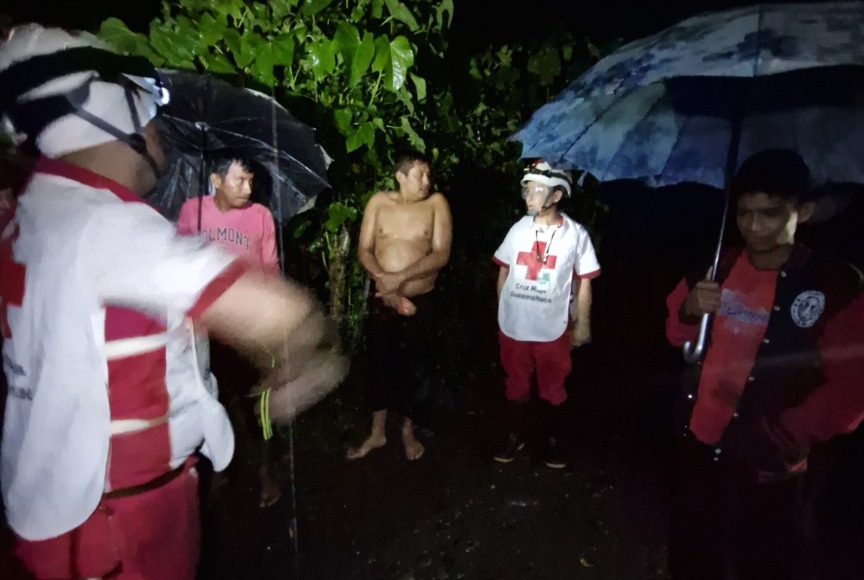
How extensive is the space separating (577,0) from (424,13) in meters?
2.19

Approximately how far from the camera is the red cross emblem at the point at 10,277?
1.63 metres

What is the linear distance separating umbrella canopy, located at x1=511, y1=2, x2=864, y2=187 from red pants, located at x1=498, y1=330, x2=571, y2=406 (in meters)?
1.16

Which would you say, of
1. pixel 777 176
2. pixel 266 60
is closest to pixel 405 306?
pixel 266 60

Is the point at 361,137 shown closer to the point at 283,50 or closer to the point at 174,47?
the point at 283,50

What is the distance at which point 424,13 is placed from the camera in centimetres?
428

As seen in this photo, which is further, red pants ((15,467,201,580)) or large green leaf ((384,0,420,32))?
large green leaf ((384,0,420,32))

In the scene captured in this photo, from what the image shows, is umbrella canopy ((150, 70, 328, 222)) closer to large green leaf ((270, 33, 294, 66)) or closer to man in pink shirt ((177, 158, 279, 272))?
man in pink shirt ((177, 158, 279, 272))

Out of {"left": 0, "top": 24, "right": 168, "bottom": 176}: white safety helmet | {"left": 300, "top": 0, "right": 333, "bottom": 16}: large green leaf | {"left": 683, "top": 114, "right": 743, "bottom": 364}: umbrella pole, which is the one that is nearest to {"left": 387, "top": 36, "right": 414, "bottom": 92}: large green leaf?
{"left": 300, "top": 0, "right": 333, "bottom": 16}: large green leaf

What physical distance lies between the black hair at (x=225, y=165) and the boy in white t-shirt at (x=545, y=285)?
160 cm

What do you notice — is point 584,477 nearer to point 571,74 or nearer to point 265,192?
point 265,192

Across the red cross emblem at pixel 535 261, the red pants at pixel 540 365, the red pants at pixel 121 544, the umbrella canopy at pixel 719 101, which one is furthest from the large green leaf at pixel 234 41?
the red pants at pixel 121 544

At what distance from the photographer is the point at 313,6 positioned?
12.5ft

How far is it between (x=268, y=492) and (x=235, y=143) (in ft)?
6.77

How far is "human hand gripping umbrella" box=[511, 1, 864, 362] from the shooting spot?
2.03m
